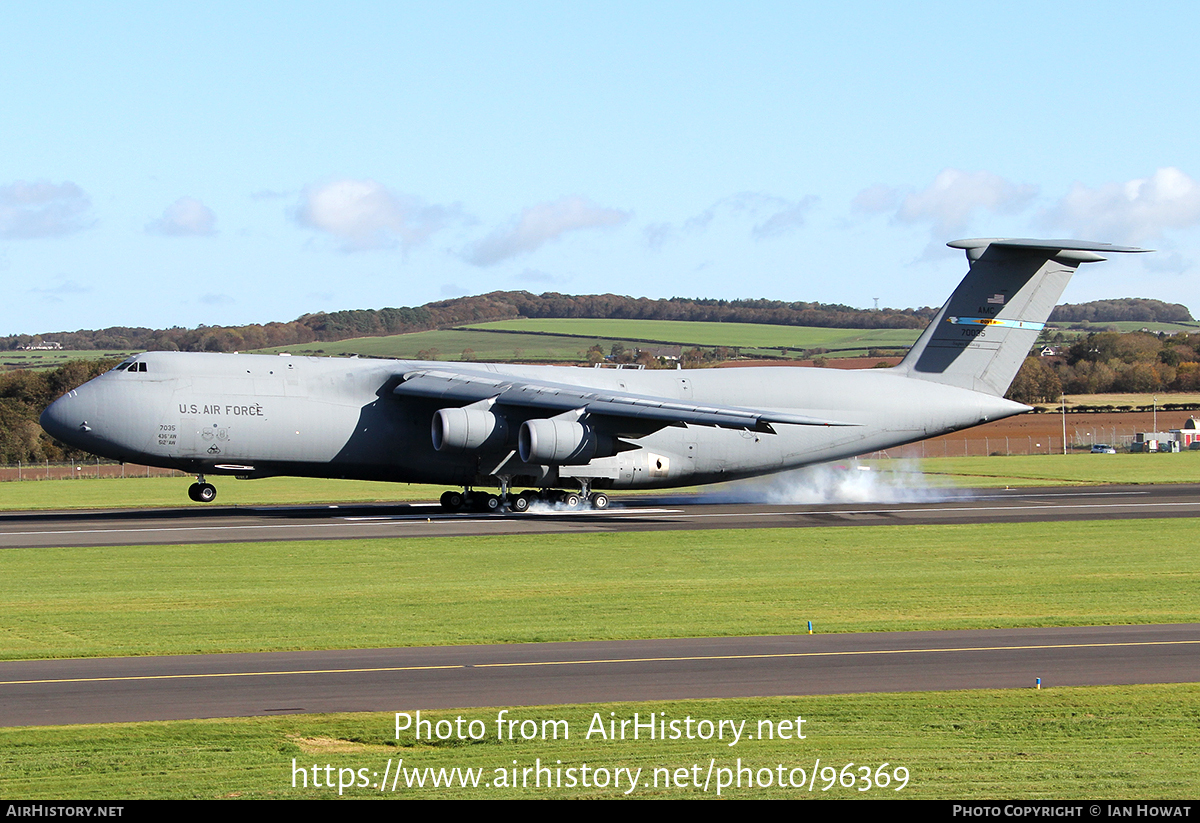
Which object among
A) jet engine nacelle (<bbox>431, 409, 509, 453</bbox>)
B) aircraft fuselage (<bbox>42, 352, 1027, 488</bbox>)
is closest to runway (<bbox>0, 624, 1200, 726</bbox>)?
jet engine nacelle (<bbox>431, 409, 509, 453</bbox>)

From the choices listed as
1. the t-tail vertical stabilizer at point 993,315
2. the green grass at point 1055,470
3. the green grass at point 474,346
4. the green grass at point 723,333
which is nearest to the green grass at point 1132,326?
the green grass at point 723,333

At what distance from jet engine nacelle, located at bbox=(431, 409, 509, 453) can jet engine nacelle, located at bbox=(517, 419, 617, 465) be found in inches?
32.3

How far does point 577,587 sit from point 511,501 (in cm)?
1486

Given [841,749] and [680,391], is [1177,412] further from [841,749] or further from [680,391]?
[841,749]

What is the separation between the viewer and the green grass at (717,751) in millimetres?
8266

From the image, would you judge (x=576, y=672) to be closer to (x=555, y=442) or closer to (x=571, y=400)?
(x=555, y=442)

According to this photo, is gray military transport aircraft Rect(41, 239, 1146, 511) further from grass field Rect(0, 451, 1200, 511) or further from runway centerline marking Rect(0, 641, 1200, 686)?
runway centerline marking Rect(0, 641, 1200, 686)

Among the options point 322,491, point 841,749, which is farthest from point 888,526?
point 322,491

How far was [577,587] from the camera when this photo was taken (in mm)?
19453

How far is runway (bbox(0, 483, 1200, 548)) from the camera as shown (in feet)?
91.7

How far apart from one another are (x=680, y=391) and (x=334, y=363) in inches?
408

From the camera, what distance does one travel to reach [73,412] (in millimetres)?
30297

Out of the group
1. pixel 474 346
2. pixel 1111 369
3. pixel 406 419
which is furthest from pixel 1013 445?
pixel 474 346

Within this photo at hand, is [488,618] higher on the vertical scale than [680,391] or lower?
lower
